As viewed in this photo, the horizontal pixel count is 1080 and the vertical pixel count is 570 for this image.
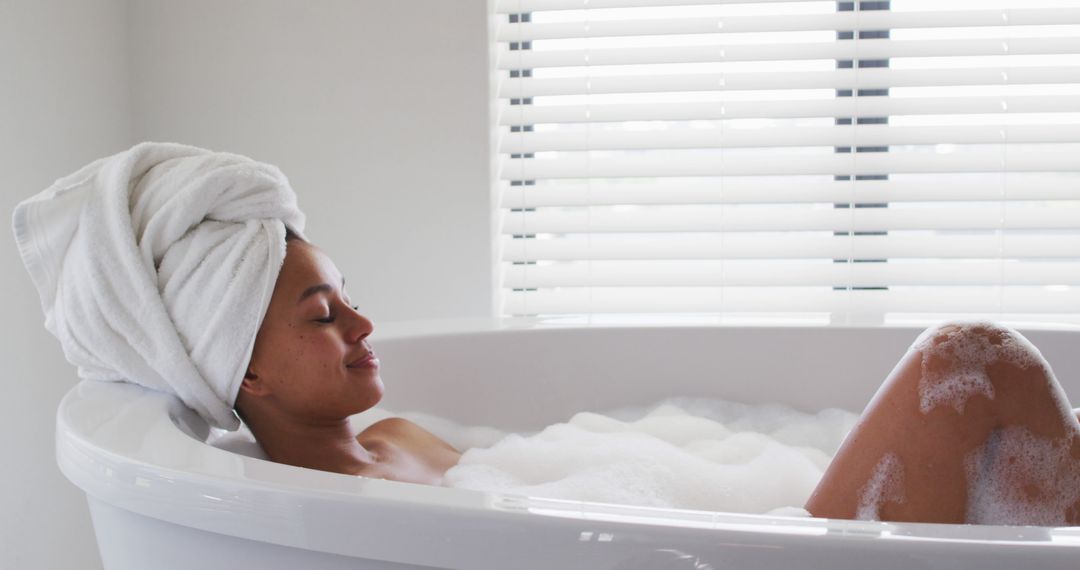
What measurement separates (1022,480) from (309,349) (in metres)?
0.78

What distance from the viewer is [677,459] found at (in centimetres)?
122

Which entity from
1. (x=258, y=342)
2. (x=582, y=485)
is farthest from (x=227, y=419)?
(x=582, y=485)

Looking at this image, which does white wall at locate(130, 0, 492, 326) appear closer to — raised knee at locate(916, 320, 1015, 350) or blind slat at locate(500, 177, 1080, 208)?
blind slat at locate(500, 177, 1080, 208)

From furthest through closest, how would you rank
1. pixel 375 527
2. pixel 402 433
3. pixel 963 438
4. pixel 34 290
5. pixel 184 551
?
1. pixel 34 290
2. pixel 402 433
3. pixel 963 438
4. pixel 184 551
5. pixel 375 527

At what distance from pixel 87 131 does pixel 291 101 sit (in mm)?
430

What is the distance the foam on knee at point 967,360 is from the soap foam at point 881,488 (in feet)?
0.21

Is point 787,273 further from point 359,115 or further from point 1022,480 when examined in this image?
point 1022,480

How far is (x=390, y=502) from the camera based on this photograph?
72cm

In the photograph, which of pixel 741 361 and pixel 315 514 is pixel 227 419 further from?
pixel 741 361

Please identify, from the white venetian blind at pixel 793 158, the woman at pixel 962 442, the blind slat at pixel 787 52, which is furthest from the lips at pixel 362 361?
the blind slat at pixel 787 52

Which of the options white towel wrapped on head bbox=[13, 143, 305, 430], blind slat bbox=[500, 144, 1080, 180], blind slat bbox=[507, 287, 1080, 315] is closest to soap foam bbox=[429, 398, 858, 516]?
white towel wrapped on head bbox=[13, 143, 305, 430]

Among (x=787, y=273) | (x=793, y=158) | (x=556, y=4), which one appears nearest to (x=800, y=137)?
(x=793, y=158)

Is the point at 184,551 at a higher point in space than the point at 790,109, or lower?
lower

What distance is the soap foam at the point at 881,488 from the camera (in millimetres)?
948
